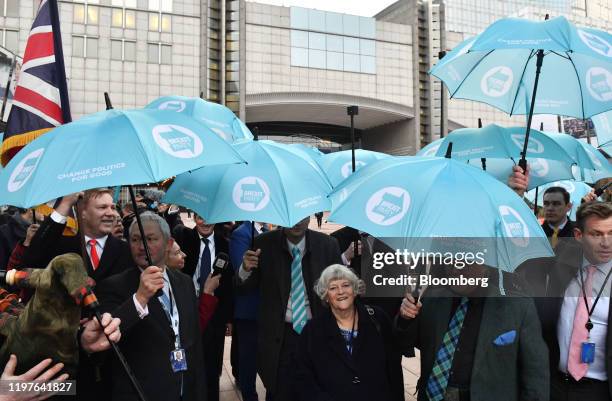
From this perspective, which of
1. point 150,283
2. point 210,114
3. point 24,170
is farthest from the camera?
point 210,114

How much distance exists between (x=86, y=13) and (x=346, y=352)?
4735 cm

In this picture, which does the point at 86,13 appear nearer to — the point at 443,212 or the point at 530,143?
the point at 530,143

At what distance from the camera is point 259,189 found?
12.7ft

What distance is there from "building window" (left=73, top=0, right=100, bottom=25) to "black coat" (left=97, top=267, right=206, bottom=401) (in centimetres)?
4623

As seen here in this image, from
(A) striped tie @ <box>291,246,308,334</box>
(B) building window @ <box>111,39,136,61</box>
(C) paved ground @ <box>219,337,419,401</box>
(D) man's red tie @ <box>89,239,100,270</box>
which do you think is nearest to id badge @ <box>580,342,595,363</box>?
(A) striped tie @ <box>291,246,308,334</box>

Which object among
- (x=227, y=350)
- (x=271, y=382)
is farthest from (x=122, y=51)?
(x=271, y=382)

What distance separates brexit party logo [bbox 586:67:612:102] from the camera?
4195 mm

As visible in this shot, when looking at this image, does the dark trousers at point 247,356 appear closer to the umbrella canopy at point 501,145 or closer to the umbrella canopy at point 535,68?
the umbrella canopy at point 501,145

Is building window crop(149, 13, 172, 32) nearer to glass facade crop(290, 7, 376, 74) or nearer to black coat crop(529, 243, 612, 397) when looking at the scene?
glass facade crop(290, 7, 376, 74)

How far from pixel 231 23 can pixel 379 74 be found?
17.4 m

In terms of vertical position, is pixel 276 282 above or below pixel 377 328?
above

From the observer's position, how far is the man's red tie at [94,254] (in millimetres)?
3620

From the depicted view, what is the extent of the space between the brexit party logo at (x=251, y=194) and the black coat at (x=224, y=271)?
1.22 m

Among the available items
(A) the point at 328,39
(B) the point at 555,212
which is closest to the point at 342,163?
(B) the point at 555,212
